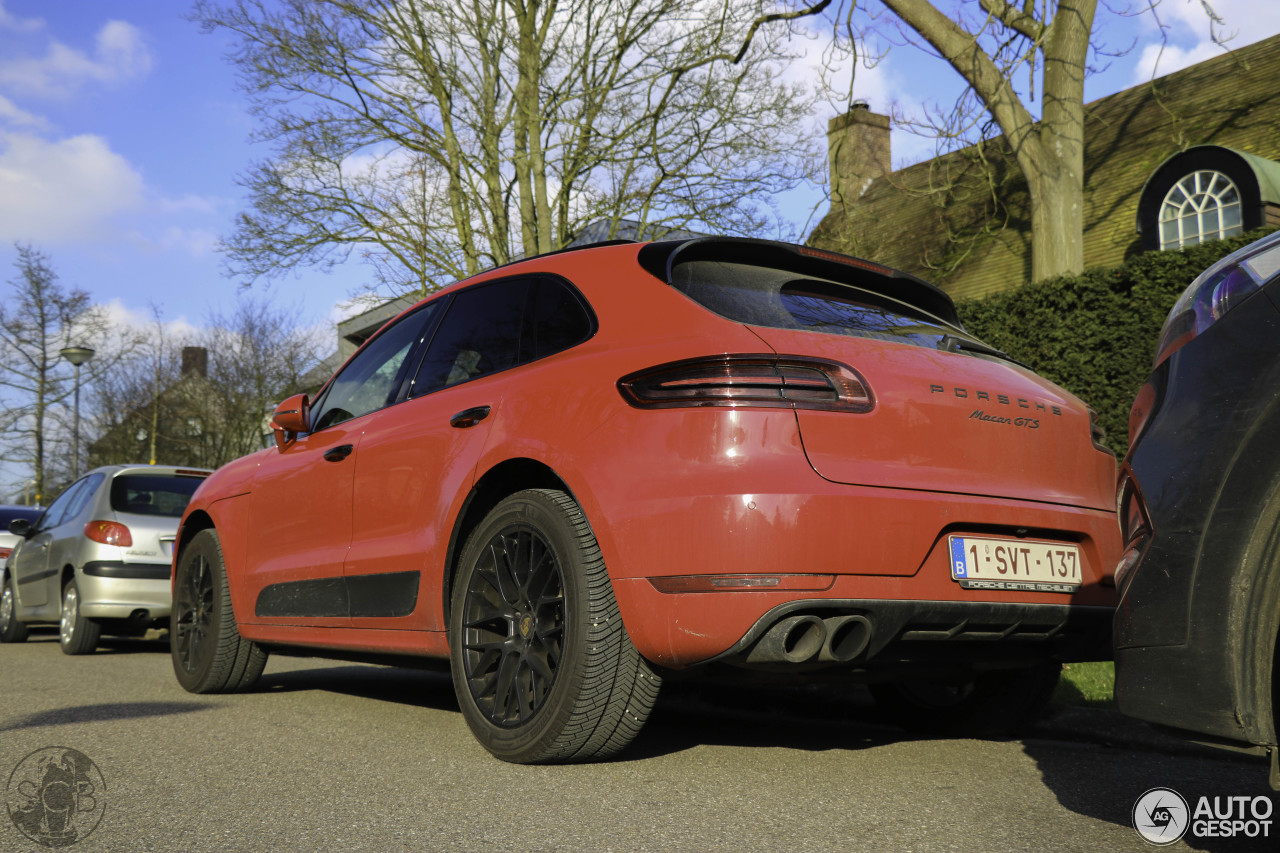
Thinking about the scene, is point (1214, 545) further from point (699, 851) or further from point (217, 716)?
point (217, 716)

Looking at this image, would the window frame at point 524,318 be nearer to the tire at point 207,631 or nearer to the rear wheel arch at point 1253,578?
the tire at point 207,631

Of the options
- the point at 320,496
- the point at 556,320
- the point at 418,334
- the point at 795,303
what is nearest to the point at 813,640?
the point at 795,303

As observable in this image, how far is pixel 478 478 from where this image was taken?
396 cm

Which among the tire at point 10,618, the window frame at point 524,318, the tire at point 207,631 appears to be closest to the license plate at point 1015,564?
the window frame at point 524,318

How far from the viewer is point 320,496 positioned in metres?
5.07

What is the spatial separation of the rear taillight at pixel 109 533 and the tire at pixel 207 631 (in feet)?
9.92

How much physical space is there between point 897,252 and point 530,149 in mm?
8833

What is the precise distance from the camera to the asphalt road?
2.83m

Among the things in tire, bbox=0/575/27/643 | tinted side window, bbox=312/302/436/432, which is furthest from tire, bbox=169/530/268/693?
tire, bbox=0/575/27/643

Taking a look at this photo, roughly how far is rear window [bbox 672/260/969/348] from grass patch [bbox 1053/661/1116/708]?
2033mm

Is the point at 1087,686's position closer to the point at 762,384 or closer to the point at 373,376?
the point at 762,384

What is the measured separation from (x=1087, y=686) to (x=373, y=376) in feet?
12.1

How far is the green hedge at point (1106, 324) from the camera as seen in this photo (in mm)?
10672

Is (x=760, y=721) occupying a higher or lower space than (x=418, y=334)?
lower
